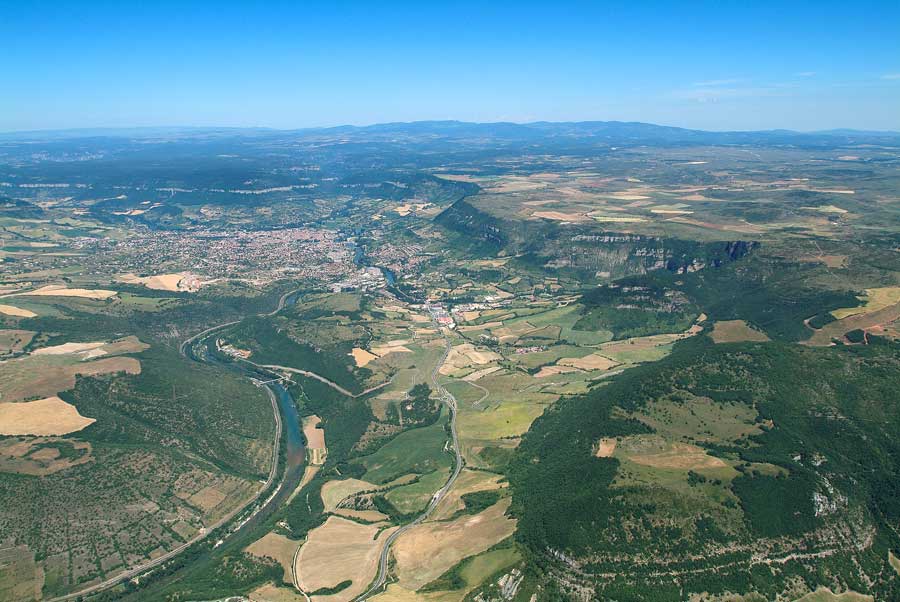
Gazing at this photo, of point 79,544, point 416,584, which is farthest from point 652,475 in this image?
point 79,544

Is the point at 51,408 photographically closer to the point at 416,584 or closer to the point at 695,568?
the point at 416,584

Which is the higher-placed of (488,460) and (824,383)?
(824,383)

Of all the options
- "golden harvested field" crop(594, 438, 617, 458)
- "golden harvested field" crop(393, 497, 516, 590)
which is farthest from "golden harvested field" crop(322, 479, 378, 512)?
"golden harvested field" crop(594, 438, 617, 458)

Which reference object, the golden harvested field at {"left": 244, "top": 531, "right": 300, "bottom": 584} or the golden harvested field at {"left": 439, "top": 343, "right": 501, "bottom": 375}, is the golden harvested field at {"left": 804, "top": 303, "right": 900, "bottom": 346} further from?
the golden harvested field at {"left": 244, "top": 531, "right": 300, "bottom": 584}

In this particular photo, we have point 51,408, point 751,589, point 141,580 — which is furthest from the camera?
point 51,408

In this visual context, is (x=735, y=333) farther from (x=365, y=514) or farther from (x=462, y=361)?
(x=365, y=514)
